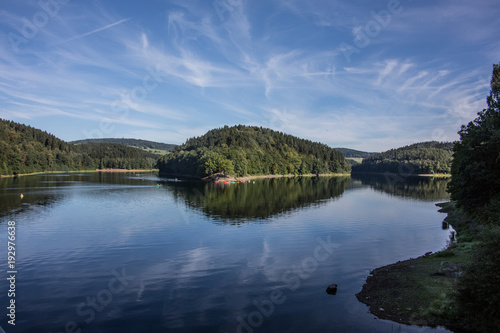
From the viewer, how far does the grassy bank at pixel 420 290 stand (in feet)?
61.5

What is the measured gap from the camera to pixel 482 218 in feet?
125

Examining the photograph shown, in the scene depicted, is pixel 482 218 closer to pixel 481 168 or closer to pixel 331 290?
pixel 481 168

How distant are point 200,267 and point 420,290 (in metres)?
18.6

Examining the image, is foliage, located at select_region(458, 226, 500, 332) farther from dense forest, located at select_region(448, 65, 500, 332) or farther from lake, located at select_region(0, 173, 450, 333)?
lake, located at select_region(0, 173, 450, 333)

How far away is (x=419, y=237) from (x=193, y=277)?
1322 inches

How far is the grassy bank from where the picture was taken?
18734 mm

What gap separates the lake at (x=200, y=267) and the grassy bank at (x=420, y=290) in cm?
107

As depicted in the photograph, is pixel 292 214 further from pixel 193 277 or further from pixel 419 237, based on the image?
pixel 193 277

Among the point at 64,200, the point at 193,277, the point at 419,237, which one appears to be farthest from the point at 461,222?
the point at 64,200

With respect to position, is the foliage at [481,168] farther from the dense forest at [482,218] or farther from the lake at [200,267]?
the lake at [200,267]

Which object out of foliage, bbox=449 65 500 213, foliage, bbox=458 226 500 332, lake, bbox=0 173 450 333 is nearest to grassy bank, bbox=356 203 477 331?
foliage, bbox=458 226 500 332

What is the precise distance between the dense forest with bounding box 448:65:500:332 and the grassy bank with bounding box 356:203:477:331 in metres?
0.95

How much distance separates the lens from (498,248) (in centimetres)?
1670

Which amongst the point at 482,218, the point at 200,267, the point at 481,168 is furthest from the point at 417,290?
the point at 481,168
